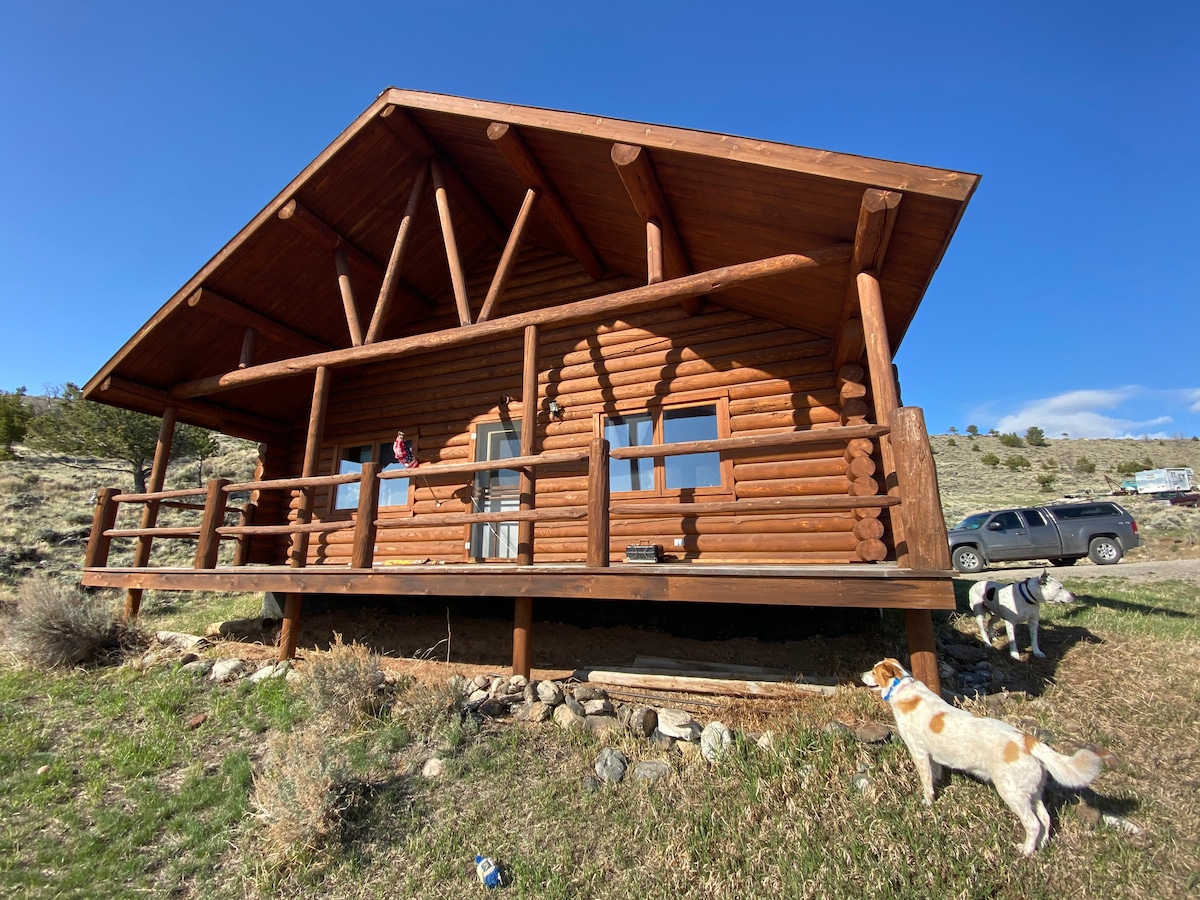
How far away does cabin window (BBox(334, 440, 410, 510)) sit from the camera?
10.1m

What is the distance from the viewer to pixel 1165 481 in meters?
32.3

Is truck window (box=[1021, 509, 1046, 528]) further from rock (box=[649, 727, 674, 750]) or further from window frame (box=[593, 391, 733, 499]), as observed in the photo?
rock (box=[649, 727, 674, 750])

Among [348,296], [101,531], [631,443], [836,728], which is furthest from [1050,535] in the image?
[101,531]

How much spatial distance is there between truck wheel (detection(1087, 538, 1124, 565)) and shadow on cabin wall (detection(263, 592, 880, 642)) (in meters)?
11.5

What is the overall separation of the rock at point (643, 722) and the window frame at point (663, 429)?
343 centimetres

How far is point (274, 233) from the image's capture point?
8.42 meters

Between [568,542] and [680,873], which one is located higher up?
[568,542]

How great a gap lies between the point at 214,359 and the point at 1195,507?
3550 cm

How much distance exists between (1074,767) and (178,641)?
30.5 feet

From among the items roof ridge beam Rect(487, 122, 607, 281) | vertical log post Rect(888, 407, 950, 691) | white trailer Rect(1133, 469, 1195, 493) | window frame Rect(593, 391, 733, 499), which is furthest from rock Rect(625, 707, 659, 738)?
white trailer Rect(1133, 469, 1195, 493)

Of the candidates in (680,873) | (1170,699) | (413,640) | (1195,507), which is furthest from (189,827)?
(1195,507)

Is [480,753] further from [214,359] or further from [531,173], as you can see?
[214,359]

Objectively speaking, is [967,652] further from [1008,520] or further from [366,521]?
[1008,520]

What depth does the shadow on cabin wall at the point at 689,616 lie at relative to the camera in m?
6.79
